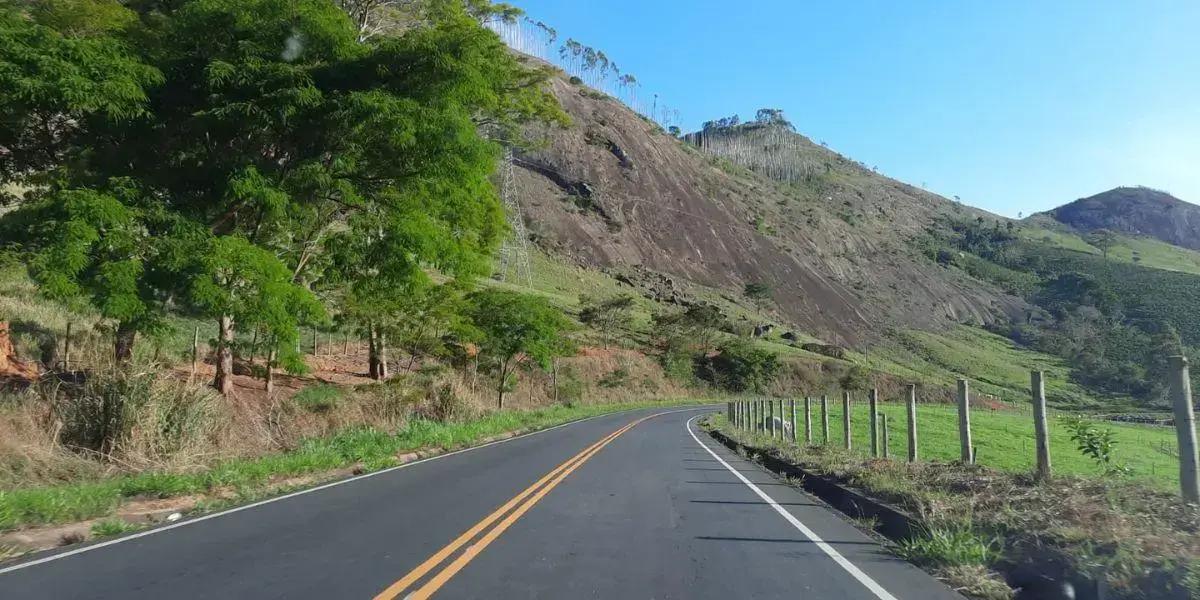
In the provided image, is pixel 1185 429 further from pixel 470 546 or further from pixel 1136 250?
pixel 1136 250

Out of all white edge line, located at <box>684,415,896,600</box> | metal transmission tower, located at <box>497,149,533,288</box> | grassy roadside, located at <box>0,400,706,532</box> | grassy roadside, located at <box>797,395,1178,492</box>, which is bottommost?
grassy roadside, located at <box>797,395,1178,492</box>

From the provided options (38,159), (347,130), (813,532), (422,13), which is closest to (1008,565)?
(813,532)

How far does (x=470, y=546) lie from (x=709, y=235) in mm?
108982

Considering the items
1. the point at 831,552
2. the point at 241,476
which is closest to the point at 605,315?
the point at 241,476

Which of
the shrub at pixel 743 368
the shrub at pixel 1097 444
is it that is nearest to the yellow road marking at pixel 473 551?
the shrub at pixel 1097 444

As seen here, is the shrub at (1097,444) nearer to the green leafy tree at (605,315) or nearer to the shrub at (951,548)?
the shrub at (951,548)

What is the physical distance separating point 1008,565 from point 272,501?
9014 mm

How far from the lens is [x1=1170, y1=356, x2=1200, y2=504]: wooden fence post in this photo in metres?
7.38

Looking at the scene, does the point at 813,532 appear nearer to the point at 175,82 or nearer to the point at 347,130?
the point at 347,130

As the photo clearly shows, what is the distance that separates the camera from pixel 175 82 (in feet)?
54.6

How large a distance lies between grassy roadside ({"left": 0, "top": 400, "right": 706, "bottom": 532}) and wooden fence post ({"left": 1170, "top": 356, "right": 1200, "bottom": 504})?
36.5 feet

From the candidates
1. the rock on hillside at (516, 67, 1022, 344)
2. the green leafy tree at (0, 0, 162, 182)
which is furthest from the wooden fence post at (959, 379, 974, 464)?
the rock on hillside at (516, 67, 1022, 344)

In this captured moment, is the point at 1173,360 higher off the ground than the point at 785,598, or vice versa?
the point at 1173,360

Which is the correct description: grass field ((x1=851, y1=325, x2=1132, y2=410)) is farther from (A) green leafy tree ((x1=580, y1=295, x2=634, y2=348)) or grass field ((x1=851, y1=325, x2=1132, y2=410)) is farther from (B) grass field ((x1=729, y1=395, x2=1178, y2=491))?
(A) green leafy tree ((x1=580, y1=295, x2=634, y2=348))
